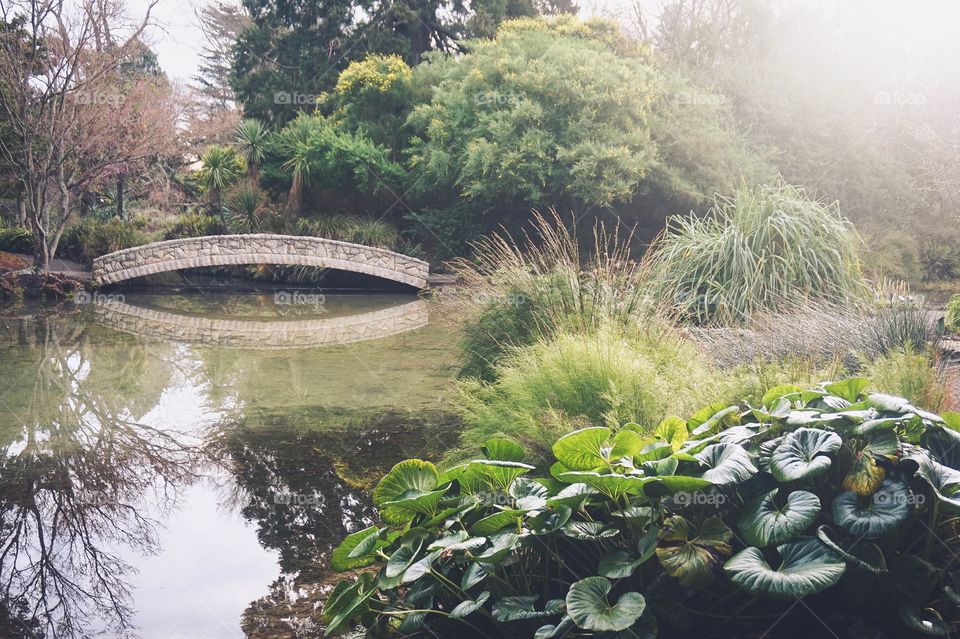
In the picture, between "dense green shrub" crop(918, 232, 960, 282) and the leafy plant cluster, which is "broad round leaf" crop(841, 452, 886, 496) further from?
"dense green shrub" crop(918, 232, 960, 282)

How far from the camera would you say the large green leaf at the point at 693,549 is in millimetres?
2340

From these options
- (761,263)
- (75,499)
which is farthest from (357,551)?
(761,263)

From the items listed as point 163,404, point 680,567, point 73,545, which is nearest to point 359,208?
point 163,404

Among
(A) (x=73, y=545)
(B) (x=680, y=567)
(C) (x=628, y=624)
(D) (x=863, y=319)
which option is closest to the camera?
(C) (x=628, y=624)

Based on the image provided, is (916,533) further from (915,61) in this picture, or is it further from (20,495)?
(915,61)

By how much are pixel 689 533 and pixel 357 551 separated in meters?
1.17

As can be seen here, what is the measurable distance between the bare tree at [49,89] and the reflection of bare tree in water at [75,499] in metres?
8.52

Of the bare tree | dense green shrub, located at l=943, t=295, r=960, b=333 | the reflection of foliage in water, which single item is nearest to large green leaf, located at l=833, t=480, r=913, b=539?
the reflection of foliage in water

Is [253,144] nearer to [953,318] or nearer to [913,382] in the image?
[953,318]

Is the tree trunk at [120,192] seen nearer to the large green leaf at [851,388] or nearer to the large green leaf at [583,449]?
the large green leaf at [583,449]

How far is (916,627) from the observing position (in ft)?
7.36

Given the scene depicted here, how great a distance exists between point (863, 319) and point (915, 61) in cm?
1701

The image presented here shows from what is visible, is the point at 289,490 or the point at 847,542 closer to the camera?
the point at 847,542

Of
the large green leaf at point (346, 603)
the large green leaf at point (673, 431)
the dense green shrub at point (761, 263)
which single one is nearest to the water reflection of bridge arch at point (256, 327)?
the dense green shrub at point (761, 263)
